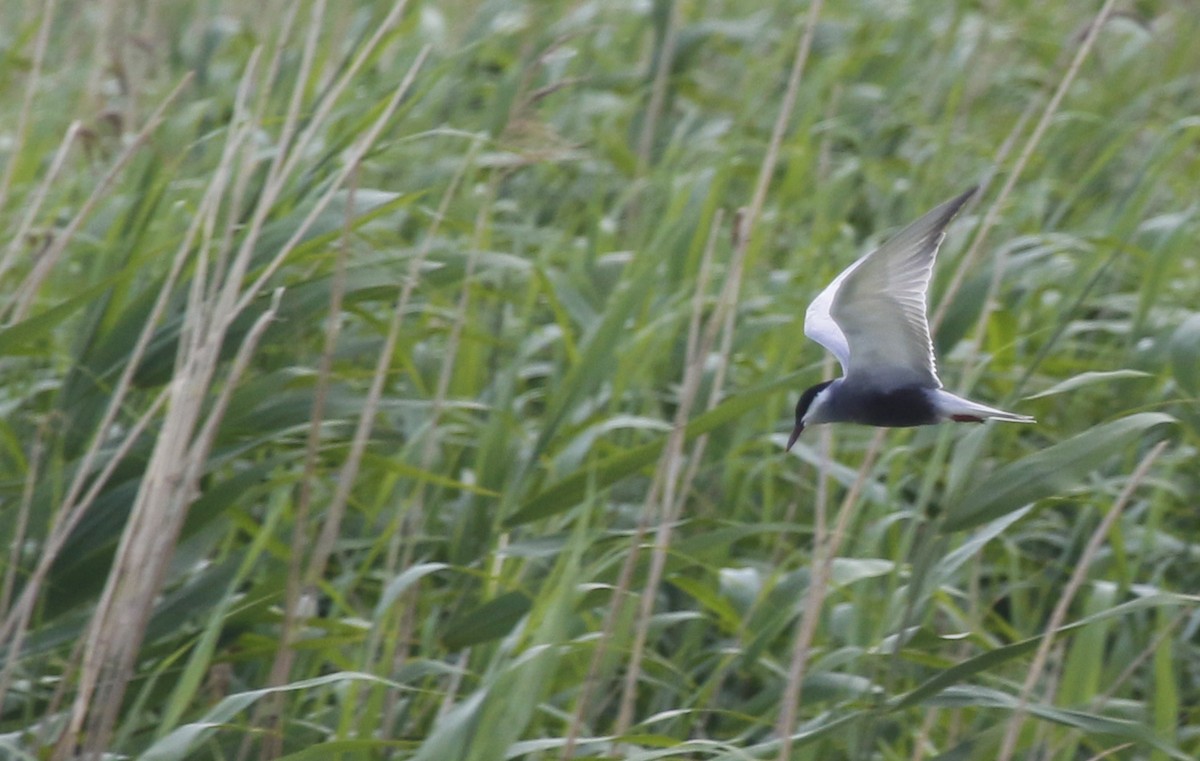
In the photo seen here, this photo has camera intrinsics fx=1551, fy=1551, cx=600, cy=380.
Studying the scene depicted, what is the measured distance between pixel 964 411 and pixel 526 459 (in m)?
0.94

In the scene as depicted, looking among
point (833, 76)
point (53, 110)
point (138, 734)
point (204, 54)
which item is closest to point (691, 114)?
point (833, 76)

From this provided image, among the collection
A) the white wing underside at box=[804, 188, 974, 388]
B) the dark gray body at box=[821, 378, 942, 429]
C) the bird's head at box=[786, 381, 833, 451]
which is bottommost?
the bird's head at box=[786, 381, 833, 451]

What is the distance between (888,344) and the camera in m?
1.39

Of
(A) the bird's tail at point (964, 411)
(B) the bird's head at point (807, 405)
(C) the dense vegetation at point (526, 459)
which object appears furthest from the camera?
(C) the dense vegetation at point (526, 459)

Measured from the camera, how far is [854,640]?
1908mm

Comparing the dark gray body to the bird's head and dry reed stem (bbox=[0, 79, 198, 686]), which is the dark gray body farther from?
dry reed stem (bbox=[0, 79, 198, 686])

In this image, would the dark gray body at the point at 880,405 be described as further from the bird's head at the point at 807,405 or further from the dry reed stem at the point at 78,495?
the dry reed stem at the point at 78,495

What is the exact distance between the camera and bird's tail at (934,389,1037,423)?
4.13ft

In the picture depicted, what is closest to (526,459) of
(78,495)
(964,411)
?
(78,495)

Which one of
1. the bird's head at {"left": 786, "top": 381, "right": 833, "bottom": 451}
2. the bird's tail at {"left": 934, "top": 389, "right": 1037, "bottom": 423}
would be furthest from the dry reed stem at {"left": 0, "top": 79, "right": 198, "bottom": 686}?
the bird's tail at {"left": 934, "top": 389, "right": 1037, "bottom": 423}

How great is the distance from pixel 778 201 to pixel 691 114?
433mm

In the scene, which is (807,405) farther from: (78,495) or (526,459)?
(78,495)

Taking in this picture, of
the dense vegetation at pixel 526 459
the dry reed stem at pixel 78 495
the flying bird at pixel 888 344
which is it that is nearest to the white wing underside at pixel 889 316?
the flying bird at pixel 888 344

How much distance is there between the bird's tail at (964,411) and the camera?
1.26 m
